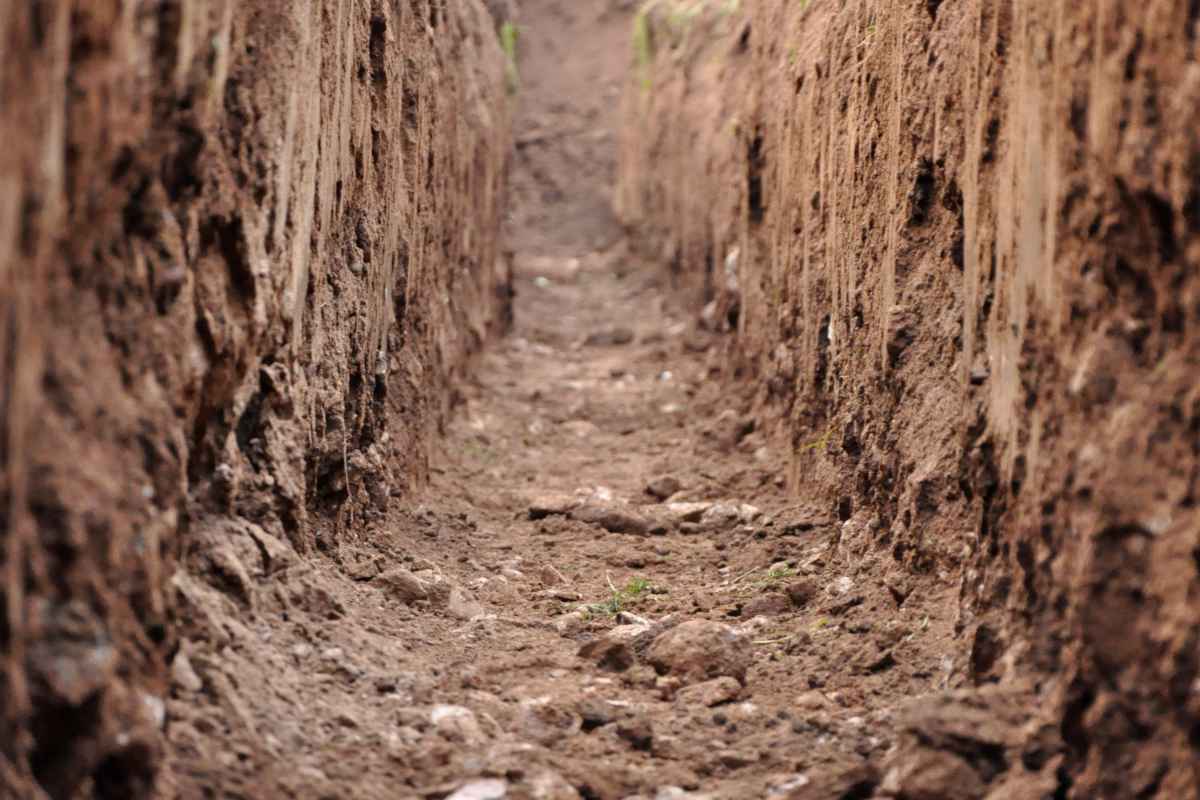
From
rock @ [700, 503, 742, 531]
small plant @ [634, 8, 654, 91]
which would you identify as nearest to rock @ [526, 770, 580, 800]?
rock @ [700, 503, 742, 531]

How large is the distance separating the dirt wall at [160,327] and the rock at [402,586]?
234 mm

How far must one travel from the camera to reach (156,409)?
101 inches

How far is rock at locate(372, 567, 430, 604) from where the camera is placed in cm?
412

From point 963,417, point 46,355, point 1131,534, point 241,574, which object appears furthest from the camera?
point 963,417

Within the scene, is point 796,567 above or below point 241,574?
below

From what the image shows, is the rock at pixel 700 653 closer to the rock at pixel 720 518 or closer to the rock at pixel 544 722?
the rock at pixel 544 722

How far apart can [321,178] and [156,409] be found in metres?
1.39

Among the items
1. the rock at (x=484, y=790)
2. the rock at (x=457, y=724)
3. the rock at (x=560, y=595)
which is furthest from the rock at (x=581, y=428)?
the rock at (x=484, y=790)

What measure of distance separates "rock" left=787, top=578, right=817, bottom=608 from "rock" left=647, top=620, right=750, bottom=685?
2.06 ft

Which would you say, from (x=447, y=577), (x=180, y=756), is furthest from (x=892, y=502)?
(x=180, y=756)

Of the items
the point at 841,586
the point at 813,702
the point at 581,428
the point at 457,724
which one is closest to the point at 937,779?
the point at 813,702

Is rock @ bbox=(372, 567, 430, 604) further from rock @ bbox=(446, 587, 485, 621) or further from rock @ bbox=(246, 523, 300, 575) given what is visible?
rock @ bbox=(246, 523, 300, 575)

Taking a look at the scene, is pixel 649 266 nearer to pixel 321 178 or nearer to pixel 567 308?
pixel 567 308

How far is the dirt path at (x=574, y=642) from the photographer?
9.50 feet
